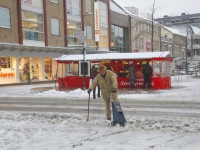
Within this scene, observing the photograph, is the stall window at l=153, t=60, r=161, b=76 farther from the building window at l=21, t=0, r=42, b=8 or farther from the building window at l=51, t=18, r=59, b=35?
the building window at l=51, t=18, r=59, b=35

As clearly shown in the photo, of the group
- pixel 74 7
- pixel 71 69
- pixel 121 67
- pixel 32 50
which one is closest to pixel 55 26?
pixel 74 7

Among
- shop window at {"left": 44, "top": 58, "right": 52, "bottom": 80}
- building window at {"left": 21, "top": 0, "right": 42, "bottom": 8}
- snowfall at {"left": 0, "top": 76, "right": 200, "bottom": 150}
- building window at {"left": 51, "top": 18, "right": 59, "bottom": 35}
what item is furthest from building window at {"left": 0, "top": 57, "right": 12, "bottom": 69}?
snowfall at {"left": 0, "top": 76, "right": 200, "bottom": 150}

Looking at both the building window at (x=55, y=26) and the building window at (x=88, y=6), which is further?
the building window at (x=88, y=6)

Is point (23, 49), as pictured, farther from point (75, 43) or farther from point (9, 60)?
point (75, 43)

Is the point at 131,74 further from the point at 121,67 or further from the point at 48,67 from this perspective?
the point at 48,67

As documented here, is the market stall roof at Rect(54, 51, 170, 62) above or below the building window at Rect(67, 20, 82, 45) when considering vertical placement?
below

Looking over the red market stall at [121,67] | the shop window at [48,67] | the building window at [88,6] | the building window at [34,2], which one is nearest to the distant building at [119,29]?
the building window at [88,6]

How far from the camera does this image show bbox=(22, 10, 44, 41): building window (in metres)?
27.8

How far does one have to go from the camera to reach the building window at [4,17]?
25234mm

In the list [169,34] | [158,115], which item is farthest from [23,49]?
[169,34]

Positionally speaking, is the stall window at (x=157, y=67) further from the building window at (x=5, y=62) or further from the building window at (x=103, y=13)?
the building window at (x=103, y=13)

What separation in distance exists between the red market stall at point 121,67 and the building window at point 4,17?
23.0 ft

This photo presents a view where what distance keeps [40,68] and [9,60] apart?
4047 millimetres

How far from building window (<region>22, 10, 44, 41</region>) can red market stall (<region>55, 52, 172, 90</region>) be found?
7.54 meters
